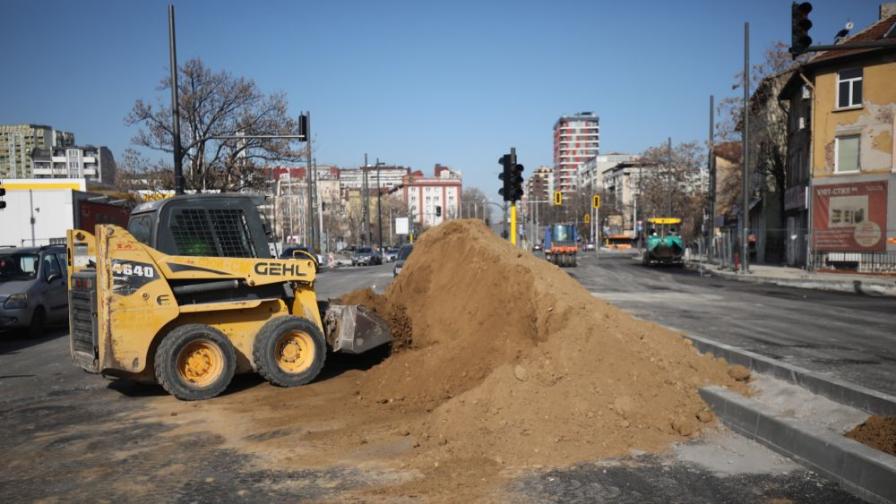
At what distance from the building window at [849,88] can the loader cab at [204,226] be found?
107ft

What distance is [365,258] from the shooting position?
57.9m

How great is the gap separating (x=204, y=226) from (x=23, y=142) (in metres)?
190

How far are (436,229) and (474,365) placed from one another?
4401 mm

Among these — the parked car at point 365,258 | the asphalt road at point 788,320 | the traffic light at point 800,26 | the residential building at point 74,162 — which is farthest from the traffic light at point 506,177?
the residential building at point 74,162

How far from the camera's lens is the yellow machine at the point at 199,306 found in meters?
8.10

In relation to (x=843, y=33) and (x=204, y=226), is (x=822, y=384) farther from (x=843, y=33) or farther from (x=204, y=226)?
(x=843, y=33)

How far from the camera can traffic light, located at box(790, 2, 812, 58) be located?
14399 mm

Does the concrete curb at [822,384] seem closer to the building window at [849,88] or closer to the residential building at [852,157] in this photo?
the residential building at [852,157]

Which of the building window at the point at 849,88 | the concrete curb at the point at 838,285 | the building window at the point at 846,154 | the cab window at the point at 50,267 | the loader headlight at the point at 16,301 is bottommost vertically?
the concrete curb at the point at 838,285

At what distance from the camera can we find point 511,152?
1716cm

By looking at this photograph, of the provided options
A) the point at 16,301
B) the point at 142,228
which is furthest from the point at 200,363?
the point at 16,301

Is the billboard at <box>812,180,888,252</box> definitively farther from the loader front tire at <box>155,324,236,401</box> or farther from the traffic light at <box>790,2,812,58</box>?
the loader front tire at <box>155,324,236,401</box>

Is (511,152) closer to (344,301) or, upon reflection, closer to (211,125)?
(344,301)

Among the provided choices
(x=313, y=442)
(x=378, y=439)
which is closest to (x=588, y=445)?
(x=378, y=439)
